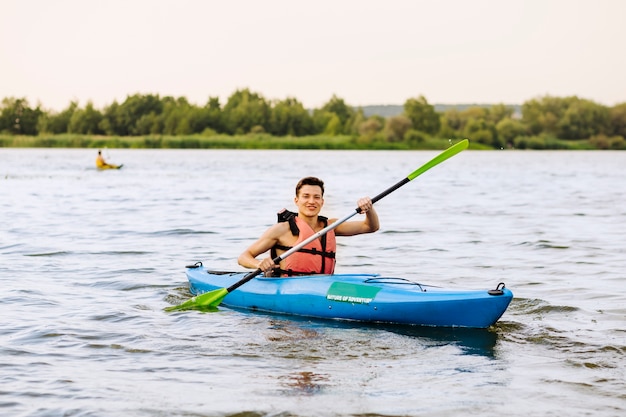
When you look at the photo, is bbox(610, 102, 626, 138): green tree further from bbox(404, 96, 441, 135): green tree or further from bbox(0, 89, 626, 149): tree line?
bbox(404, 96, 441, 135): green tree

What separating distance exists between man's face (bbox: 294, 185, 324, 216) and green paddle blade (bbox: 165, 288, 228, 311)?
96 centimetres

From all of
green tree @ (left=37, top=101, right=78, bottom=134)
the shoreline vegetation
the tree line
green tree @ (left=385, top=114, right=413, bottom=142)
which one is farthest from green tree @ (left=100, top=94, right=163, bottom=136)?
green tree @ (left=385, top=114, right=413, bottom=142)

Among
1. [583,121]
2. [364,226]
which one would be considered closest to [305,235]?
[364,226]

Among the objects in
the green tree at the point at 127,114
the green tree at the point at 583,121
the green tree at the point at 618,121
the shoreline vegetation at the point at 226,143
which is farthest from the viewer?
the green tree at the point at 127,114

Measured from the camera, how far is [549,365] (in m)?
5.65

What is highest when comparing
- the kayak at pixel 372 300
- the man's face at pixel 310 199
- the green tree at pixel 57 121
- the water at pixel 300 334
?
the green tree at pixel 57 121

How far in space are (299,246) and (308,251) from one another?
253 mm

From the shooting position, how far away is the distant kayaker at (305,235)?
707 cm

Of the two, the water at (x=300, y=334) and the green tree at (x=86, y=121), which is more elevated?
the green tree at (x=86, y=121)

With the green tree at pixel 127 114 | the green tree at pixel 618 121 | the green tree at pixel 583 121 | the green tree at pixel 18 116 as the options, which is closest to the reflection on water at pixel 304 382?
the green tree at pixel 583 121

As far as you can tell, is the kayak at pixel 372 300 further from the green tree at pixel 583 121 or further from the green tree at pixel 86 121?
the green tree at pixel 86 121

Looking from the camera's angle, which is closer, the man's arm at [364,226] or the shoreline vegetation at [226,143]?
the man's arm at [364,226]

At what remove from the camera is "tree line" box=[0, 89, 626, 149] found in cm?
8038

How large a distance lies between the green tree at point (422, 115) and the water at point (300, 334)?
66325mm
